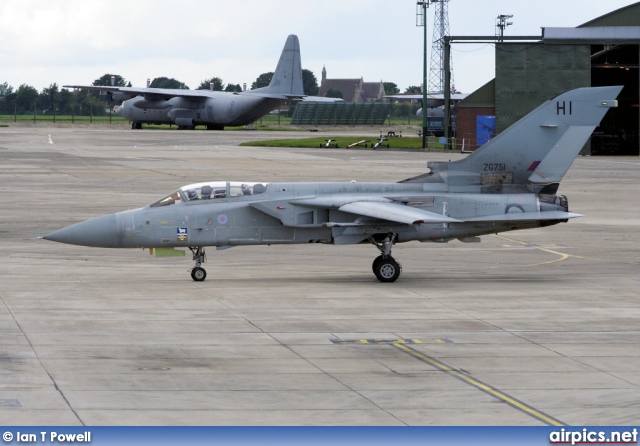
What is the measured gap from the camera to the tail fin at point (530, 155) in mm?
24234

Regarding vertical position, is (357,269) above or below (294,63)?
below

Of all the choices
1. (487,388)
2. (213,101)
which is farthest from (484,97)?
(487,388)

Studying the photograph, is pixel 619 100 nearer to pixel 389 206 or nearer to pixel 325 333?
pixel 389 206

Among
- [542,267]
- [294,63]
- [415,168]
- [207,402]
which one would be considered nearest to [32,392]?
[207,402]

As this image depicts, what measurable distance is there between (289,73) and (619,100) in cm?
3374

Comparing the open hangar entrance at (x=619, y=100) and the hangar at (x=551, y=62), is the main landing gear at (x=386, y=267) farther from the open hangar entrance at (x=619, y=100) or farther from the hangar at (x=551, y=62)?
the open hangar entrance at (x=619, y=100)

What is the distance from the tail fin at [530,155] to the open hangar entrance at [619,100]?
52.4 metres

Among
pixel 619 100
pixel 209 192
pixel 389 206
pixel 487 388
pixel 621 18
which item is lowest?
pixel 487 388

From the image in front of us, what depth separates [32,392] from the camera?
44.0ft

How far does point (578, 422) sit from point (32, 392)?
22.5ft

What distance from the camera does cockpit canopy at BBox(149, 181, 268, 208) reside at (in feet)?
77.4

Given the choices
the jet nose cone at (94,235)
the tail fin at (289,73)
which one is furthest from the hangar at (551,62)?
the jet nose cone at (94,235)

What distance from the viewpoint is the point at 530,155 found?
24234 mm

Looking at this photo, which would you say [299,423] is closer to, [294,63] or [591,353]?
[591,353]
